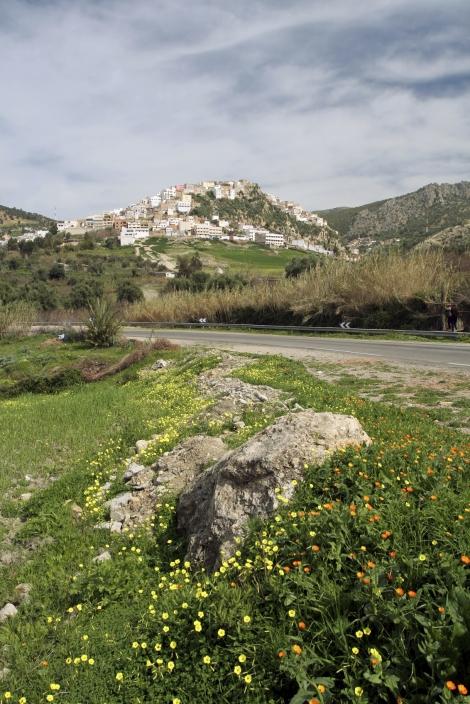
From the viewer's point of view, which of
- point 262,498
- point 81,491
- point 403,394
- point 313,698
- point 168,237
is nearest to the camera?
point 313,698

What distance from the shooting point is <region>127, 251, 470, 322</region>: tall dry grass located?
2267cm

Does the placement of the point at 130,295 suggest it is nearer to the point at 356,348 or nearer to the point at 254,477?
the point at 356,348

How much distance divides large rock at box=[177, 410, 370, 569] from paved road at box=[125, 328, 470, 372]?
29.1 ft

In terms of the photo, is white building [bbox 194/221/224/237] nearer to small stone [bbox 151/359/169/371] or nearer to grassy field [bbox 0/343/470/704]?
small stone [bbox 151/359/169/371]

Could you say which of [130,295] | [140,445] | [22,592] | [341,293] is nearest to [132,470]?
[140,445]

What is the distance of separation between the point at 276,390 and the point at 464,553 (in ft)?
24.5

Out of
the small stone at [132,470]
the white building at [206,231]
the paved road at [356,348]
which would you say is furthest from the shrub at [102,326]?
the white building at [206,231]

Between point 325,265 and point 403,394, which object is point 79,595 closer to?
point 403,394

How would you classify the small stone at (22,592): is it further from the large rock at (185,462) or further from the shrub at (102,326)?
the shrub at (102,326)

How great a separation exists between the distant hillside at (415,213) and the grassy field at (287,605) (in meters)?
109

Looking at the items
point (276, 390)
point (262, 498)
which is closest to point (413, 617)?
point (262, 498)

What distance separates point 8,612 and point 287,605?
3.08 m

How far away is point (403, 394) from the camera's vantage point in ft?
33.8

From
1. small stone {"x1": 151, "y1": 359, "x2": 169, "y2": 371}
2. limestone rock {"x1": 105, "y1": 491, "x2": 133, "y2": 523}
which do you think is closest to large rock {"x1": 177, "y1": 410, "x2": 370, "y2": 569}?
limestone rock {"x1": 105, "y1": 491, "x2": 133, "y2": 523}
